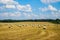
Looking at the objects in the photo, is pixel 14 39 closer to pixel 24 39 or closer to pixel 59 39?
pixel 24 39

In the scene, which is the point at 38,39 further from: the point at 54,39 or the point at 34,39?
the point at 54,39

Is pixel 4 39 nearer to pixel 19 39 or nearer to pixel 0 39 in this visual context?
pixel 0 39

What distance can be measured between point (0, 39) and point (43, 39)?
17.8 ft

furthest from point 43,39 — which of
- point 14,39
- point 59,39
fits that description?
point 14,39

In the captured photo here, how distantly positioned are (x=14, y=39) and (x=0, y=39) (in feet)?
5.76

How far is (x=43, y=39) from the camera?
21.2 meters

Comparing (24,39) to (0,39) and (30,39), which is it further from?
(0,39)

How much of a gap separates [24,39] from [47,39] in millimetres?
2965

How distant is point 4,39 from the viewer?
20.8 metres

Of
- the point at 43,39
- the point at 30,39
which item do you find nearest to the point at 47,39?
the point at 43,39

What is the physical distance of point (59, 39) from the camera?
842 inches

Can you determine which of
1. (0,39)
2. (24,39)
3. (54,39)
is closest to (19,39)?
(24,39)

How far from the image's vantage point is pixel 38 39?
21.2 m

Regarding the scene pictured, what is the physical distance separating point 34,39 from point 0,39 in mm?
4264
